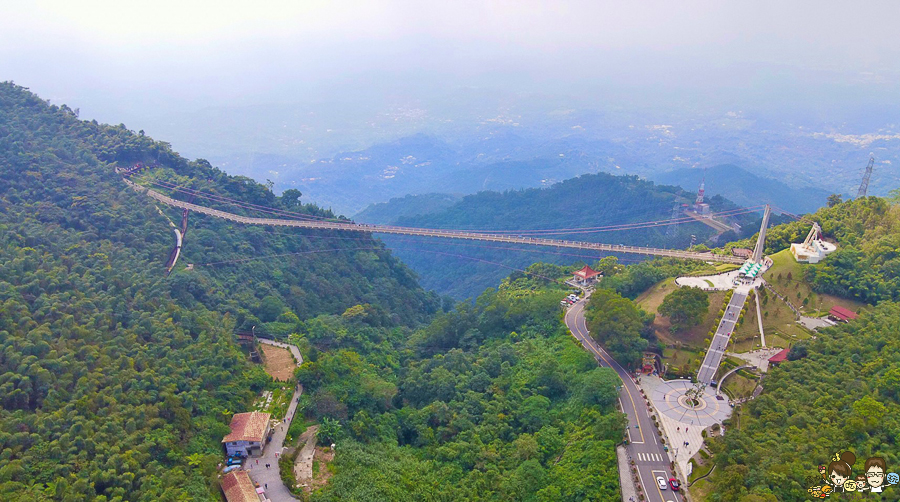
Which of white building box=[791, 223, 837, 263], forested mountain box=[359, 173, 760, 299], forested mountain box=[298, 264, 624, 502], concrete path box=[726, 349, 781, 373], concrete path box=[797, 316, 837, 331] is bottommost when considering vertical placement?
forested mountain box=[359, 173, 760, 299]

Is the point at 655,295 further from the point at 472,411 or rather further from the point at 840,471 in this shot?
the point at 840,471

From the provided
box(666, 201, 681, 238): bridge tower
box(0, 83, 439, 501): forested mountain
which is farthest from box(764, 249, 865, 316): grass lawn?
box(666, 201, 681, 238): bridge tower

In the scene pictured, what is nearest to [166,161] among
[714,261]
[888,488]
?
[714,261]

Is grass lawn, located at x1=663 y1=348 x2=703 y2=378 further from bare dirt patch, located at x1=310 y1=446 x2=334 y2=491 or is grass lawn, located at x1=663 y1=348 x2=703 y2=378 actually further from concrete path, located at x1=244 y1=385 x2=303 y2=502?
concrete path, located at x1=244 y1=385 x2=303 y2=502

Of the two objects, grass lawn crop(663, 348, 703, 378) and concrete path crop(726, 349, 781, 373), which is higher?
concrete path crop(726, 349, 781, 373)

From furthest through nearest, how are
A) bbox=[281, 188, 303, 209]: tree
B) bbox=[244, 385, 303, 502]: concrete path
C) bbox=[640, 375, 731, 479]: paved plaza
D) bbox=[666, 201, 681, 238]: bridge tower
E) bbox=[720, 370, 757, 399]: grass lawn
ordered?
bbox=[666, 201, 681, 238]: bridge tower, bbox=[281, 188, 303, 209]: tree, bbox=[720, 370, 757, 399]: grass lawn, bbox=[640, 375, 731, 479]: paved plaza, bbox=[244, 385, 303, 502]: concrete path

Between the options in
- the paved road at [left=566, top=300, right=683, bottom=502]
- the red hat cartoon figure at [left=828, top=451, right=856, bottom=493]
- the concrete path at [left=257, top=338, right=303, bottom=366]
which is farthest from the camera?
the concrete path at [left=257, top=338, right=303, bottom=366]

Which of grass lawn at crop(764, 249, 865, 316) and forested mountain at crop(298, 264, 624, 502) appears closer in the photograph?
forested mountain at crop(298, 264, 624, 502)

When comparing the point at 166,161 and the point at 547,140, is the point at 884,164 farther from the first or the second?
the point at 166,161
